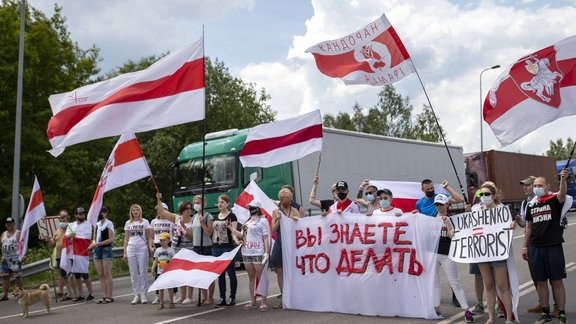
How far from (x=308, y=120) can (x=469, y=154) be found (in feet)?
80.6

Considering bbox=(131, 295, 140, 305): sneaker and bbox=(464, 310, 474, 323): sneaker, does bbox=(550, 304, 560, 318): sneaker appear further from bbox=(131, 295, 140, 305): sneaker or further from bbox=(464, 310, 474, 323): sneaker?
bbox=(131, 295, 140, 305): sneaker

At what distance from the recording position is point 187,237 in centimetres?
1217

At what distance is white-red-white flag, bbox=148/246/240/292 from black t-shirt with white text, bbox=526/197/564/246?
4.51m

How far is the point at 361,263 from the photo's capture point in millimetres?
9820

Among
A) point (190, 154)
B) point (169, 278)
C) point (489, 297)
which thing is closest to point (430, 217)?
point (489, 297)

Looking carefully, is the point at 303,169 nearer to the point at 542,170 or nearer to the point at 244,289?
the point at 244,289

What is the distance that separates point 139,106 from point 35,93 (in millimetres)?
23992

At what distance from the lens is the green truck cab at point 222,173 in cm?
1802

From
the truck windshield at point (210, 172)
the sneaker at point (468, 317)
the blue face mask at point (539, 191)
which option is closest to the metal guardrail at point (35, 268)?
the truck windshield at point (210, 172)

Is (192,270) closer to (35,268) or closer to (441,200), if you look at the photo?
(441,200)

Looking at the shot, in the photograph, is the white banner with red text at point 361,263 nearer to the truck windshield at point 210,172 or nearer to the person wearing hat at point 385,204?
the person wearing hat at point 385,204

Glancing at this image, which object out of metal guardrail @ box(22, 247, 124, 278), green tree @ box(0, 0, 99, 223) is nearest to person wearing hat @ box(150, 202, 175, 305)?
metal guardrail @ box(22, 247, 124, 278)

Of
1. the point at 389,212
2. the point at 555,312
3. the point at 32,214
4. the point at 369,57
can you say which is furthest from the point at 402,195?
the point at 32,214

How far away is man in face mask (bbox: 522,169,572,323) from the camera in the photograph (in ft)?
26.9
